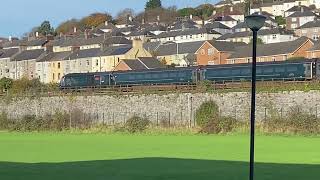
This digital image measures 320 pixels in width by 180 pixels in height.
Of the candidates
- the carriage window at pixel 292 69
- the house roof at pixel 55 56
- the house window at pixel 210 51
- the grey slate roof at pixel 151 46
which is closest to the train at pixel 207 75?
the carriage window at pixel 292 69

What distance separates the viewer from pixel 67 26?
18988 centimetres

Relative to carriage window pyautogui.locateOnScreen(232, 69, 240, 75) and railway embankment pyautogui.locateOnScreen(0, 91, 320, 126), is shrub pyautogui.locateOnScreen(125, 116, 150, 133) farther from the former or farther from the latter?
carriage window pyautogui.locateOnScreen(232, 69, 240, 75)

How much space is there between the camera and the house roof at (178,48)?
3806 inches

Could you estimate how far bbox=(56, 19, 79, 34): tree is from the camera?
18612cm

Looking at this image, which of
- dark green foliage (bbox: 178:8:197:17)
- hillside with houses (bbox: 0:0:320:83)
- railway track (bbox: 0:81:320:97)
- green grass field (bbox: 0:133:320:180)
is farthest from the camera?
dark green foliage (bbox: 178:8:197:17)

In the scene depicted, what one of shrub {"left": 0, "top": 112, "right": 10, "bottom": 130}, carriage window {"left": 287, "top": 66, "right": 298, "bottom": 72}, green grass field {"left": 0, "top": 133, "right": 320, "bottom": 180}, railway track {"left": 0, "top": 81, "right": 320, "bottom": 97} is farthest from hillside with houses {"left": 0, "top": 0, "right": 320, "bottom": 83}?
green grass field {"left": 0, "top": 133, "right": 320, "bottom": 180}

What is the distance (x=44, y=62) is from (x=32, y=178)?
9306cm

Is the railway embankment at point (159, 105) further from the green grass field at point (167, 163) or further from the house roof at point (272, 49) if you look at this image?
the house roof at point (272, 49)

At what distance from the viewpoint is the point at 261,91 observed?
4341 cm

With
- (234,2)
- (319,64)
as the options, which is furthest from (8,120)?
(234,2)

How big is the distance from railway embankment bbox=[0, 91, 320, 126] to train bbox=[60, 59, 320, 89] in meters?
2.33

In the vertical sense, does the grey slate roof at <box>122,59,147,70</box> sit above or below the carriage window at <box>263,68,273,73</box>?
above

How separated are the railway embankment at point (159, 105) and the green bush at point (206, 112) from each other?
0.38m

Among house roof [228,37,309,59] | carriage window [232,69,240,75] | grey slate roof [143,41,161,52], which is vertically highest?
grey slate roof [143,41,161,52]
